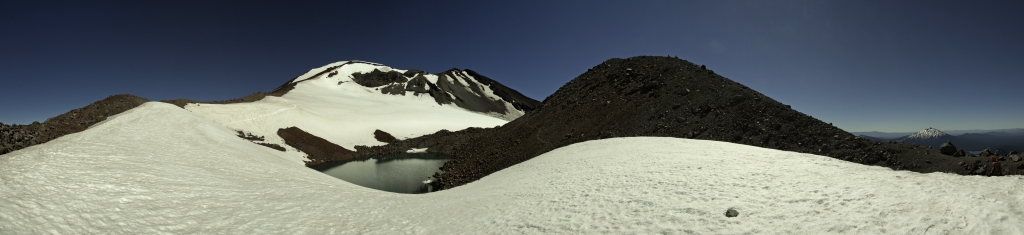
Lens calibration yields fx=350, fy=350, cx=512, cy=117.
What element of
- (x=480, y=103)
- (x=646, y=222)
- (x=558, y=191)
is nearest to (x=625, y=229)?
(x=646, y=222)

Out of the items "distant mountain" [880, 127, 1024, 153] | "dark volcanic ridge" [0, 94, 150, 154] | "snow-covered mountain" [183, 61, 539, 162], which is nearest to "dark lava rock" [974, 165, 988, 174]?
"distant mountain" [880, 127, 1024, 153]

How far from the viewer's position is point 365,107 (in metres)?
63.0

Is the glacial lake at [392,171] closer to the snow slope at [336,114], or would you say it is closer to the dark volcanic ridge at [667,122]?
the dark volcanic ridge at [667,122]

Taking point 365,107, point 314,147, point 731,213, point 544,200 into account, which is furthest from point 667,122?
point 365,107

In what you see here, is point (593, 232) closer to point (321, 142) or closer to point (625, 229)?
point (625, 229)

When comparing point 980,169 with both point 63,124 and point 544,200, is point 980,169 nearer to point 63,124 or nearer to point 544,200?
point 544,200

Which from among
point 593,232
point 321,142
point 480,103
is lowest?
point 593,232

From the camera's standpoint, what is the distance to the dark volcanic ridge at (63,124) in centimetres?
1135

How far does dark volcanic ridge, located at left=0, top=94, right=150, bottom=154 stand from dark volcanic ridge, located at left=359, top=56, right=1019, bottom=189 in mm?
15640

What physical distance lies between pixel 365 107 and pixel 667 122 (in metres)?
56.3

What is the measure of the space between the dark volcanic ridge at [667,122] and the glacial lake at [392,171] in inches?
82.3

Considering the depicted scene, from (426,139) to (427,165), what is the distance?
46.1ft

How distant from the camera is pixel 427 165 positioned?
31078 mm

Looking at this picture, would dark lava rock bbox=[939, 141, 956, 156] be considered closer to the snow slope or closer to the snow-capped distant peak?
the snow-capped distant peak
